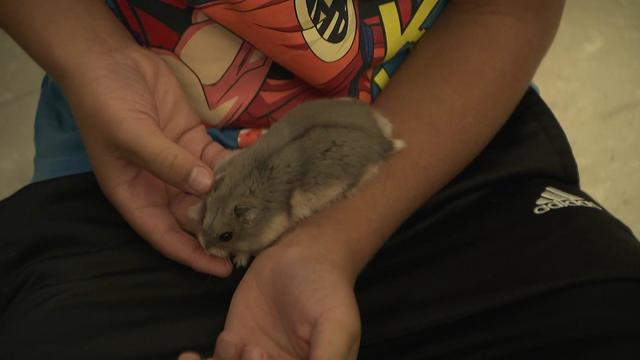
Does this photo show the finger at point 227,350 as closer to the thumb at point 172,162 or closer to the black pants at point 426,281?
the black pants at point 426,281

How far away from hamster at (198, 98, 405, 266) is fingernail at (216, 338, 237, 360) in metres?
0.25

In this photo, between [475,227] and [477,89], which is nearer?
[475,227]

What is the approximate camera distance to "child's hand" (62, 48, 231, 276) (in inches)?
37.3

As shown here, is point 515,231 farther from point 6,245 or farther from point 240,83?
point 6,245

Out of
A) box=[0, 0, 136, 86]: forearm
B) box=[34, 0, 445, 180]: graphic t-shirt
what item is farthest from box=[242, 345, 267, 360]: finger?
box=[0, 0, 136, 86]: forearm

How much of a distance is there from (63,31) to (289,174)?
22.8 inches

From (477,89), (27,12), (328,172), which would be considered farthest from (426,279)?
(27,12)

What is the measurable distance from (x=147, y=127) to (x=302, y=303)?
46 cm

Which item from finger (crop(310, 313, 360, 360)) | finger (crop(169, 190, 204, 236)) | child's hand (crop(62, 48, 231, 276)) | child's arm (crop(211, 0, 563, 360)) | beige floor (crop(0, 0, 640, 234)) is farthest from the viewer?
beige floor (crop(0, 0, 640, 234))

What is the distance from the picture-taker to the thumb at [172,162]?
3.05 ft

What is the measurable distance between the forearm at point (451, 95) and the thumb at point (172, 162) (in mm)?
244

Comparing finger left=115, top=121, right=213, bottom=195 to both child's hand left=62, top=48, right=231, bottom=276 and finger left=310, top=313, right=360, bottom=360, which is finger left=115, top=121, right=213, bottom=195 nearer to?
child's hand left=62, top=48, right=231, bottom=276

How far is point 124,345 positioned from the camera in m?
0.89

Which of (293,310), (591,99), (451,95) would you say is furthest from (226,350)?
(591,99)
